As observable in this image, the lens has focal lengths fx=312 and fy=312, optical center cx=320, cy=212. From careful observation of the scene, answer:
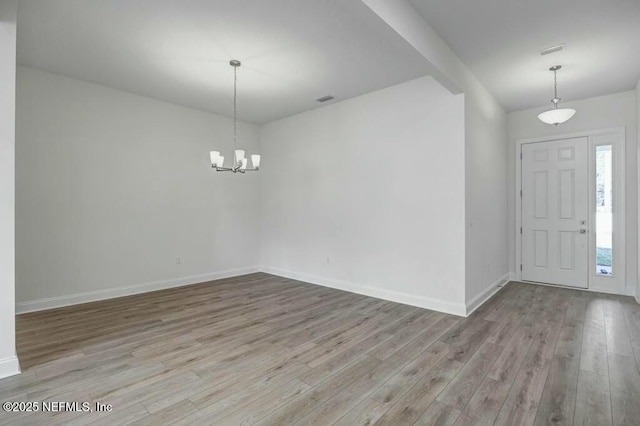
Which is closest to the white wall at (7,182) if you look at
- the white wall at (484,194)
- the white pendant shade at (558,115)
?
the white wall at (484,194)

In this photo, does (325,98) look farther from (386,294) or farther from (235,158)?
(386,294)

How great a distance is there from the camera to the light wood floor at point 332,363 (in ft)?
6.63

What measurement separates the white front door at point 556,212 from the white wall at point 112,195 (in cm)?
538

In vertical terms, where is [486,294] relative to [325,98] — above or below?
below

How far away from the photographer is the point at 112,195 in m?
4.59

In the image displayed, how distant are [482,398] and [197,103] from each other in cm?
541

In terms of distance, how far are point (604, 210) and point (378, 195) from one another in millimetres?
3570

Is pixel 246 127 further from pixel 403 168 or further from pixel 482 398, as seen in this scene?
pixel 482 398

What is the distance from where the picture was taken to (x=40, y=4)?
106 inches

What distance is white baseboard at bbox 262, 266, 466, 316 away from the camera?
3.90 metres

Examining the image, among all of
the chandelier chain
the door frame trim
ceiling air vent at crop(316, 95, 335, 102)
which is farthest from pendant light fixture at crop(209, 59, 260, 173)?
the door frame trim


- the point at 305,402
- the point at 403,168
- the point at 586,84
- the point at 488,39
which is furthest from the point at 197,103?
the point at 586,84

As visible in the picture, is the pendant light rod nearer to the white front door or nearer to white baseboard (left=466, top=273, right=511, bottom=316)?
the white front door

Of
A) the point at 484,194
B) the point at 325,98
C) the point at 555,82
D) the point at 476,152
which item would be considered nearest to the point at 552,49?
the point at 555,82
